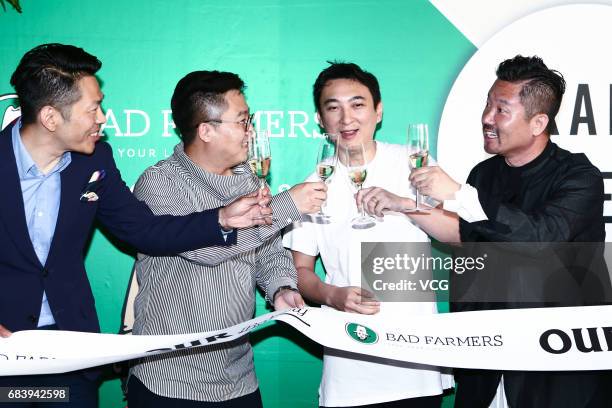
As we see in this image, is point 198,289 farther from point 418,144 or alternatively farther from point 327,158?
point 418,144

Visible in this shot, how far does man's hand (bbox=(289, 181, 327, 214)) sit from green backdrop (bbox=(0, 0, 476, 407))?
1103mm

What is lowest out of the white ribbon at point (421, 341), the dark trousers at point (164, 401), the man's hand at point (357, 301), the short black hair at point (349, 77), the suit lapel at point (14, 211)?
the dark trousers at point (164, 401)

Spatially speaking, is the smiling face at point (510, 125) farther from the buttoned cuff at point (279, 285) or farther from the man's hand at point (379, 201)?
the buttoned cuff at point (279, 285)

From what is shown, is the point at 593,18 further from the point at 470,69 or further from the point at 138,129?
the point at 138,129

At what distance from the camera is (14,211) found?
2.78 m

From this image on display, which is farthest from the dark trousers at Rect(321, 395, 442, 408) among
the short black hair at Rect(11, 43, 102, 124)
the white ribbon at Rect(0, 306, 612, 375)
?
the short black hair at Rect(11, 43, 102, 124)

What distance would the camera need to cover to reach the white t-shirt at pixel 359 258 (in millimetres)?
3135

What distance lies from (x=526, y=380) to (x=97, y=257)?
2.48 metres

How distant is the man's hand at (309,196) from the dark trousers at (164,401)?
880mm

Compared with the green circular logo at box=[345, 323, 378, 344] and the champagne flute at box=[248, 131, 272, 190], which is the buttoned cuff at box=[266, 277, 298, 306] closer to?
the green circular logo at box=[345, 323, 378, 344]

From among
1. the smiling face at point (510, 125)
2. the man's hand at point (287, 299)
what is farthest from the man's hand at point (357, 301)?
the smiling face at point (510, 125)

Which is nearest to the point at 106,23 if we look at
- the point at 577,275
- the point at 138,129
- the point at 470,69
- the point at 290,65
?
the point at 138,129

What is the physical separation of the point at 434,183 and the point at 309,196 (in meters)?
0.51

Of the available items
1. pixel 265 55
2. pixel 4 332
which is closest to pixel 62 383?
pixel 4 332
